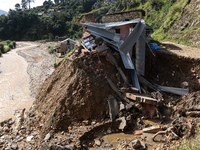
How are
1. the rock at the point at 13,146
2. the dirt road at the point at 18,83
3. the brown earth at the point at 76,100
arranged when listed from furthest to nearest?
the dirt road at the point at 18,83
the brown earth at the point at 76,100
the rock at the point at 13,146

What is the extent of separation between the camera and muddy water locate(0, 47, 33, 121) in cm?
1268

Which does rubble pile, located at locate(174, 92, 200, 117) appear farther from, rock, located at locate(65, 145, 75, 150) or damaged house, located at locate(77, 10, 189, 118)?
rock, located at locate(65, 145, 75, 150)

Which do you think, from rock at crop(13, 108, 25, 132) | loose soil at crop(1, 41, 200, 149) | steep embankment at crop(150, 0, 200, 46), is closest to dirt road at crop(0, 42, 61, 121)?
rock at crop(13, 108, 25, 132)

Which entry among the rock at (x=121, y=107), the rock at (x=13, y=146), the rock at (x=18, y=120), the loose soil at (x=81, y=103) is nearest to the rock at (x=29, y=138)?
the loose soil at (x=81, y=103)

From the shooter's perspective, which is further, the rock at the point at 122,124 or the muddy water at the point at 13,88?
the muddy water at the point at 13,88

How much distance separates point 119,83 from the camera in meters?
7.73

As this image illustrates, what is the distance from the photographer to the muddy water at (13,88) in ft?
41.6

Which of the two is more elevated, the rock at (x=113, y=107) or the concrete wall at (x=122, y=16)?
the concrete wall at (x=122, y=16)

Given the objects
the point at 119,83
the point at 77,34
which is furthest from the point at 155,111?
the point at 77,34

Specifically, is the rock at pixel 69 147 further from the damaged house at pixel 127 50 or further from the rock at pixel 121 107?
the damaged house at pixel 127 50

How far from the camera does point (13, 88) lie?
16.4 metres

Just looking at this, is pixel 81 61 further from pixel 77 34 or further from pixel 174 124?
pixel 77 34

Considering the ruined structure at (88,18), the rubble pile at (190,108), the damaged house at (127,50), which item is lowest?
the rubble pile at (190,108)

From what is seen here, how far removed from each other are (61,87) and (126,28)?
6.17 meters
